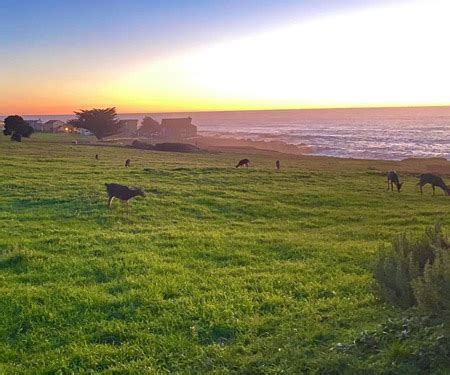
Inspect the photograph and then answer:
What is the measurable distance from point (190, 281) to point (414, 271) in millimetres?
4810

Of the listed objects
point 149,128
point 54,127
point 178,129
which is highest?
point 54,127

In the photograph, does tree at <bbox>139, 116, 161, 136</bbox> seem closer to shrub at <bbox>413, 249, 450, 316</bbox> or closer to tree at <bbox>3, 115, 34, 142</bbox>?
tree at <bbox>3, 115, 34, 142</bbox>

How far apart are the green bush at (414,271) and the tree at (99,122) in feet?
251

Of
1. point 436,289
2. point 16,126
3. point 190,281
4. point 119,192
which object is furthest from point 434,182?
point 16,126

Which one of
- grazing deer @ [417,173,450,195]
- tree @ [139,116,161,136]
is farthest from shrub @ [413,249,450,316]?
tree @ [139,116,161,136]

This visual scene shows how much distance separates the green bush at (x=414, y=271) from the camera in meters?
5.85

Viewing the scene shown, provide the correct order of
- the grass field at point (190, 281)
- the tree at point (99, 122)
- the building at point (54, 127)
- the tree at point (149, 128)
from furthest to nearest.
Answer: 1. the tree at point (149, 128)
2. the building at point (54, 127)
3. the tree at point (99, 122)
4. the grass field at point (190, 281)

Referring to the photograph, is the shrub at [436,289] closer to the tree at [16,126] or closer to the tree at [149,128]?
the tree at [16,126]

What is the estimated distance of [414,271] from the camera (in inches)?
276

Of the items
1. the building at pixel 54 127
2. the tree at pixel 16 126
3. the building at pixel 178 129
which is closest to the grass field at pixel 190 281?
the tree at pixel 16 126

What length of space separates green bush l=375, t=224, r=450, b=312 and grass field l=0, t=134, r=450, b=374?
37cm

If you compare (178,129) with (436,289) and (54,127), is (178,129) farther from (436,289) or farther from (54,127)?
(436,289)

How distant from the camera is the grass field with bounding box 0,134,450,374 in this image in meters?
6.75

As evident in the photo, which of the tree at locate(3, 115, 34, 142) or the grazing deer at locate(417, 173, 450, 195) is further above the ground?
the tree at locate(3, 115, 34, 142)
